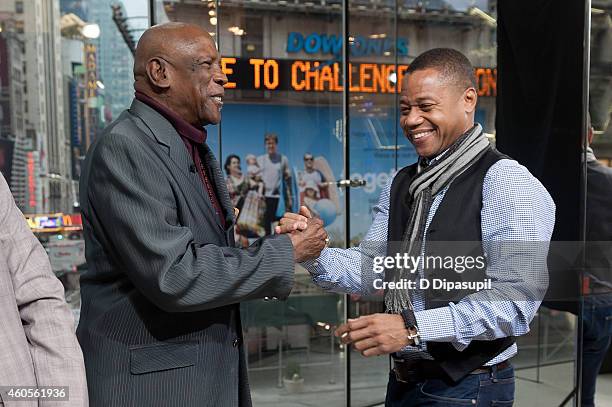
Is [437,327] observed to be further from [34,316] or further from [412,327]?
[34,316]

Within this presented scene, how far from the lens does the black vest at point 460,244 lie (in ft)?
5.57

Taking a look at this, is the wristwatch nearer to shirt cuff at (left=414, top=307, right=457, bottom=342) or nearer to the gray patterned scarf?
shirt cuff at (left=414, top=307, right=457, bottom=342)

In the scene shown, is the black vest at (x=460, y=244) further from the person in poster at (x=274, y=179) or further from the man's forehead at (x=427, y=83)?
the person in poster at (x=274, y=179)

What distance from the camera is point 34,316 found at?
4.05 ft

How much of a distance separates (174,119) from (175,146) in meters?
0.09

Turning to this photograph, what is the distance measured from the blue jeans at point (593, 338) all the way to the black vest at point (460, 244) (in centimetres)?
146

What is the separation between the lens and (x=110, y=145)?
1527mm

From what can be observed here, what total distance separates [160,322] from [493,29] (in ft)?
12.6

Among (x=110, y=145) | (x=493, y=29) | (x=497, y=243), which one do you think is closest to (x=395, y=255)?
(x=497, y=243)

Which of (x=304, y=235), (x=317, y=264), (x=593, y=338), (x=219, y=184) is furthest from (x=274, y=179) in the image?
(x=304, y=235)

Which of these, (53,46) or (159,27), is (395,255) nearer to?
(159,27)

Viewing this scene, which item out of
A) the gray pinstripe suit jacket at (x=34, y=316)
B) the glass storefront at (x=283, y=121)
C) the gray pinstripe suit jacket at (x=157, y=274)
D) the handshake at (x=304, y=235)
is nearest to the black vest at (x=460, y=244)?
the handshake at (x=304, y=235)

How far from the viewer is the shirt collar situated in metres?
1.68

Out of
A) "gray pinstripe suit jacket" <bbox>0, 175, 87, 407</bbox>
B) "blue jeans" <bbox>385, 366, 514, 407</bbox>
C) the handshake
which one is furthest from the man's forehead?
"gray pinstripe suit jacket" <bbox>0, 175, 87, 407</bbox>
